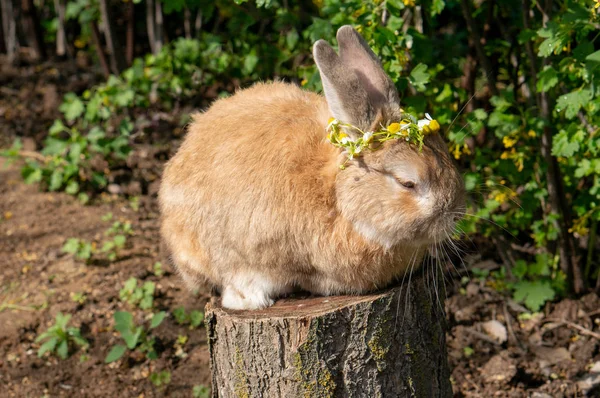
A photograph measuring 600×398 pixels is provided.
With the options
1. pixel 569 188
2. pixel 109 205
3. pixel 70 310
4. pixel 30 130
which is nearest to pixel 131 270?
pixel 70 310

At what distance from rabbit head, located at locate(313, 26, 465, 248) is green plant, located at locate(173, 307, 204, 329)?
1912mm

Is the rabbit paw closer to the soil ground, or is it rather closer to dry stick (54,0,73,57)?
the soil ground

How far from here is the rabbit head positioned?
9.42 feet

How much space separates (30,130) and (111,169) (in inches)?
43.9

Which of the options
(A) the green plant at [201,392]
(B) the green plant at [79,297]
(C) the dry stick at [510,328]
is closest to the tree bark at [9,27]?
(B) the green plant at [79,297]

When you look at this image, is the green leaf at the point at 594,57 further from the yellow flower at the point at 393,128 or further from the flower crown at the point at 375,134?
the yellow flower at the point at 393,128

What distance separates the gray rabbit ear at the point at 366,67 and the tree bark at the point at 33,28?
5861 millimetres

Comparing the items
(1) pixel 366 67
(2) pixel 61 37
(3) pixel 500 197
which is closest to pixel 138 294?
(3) pixel 500 197

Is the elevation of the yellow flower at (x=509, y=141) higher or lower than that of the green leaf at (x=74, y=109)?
lower

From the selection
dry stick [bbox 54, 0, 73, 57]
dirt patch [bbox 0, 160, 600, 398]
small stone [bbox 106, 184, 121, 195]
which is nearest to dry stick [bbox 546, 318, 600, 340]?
dirt patch [bbox 0, 160, 600, 398]

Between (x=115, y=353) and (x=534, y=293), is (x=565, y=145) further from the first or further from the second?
(x=115, y=353)

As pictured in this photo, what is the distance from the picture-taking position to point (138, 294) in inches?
188

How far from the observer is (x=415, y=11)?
4.46 m

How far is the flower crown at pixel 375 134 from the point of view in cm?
290
